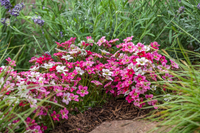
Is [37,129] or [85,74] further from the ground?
[85,74]

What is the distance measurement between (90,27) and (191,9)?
1.35 meters

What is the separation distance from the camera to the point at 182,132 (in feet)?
4.46

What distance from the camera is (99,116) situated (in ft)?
7.11

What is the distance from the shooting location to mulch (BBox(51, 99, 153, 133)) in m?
2.00

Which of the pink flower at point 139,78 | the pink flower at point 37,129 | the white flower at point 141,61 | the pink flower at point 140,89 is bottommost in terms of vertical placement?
the pink flower at point 37,129

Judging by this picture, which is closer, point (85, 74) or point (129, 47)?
point (129, 47)

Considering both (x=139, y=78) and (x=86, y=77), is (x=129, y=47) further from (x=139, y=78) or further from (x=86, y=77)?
(x=86, y=77)

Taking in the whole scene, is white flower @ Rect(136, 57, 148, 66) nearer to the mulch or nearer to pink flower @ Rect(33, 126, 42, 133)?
the mulch

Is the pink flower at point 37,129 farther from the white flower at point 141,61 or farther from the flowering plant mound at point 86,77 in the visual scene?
the white flower at point 141,61

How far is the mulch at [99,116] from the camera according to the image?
78.6 inches

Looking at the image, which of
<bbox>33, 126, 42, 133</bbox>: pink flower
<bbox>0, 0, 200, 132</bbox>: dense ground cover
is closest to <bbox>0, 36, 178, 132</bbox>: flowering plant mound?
<bbox>0, 0, 200, 132</bbox>: dense ground cover

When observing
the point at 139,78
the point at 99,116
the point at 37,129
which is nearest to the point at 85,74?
the point at 99,116

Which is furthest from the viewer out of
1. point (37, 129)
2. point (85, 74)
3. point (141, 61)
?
point (85, 74)

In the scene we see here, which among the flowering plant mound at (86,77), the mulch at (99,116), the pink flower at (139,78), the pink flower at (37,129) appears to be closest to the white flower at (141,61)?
the flowering plant mound at (86,77)
